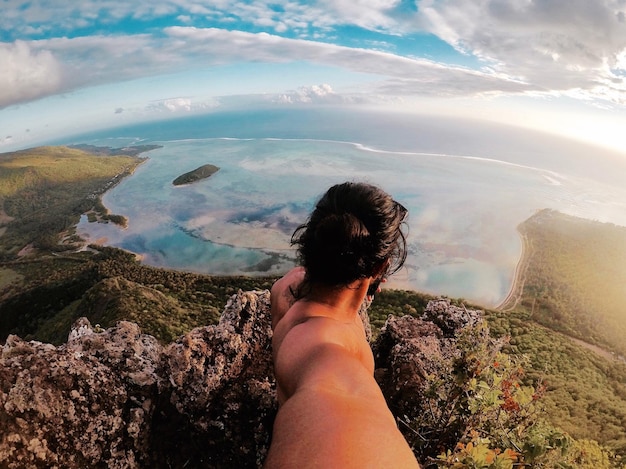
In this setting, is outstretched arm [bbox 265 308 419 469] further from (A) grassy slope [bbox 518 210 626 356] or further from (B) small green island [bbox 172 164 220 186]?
(B) small green island [bbox 172 164 220 186]

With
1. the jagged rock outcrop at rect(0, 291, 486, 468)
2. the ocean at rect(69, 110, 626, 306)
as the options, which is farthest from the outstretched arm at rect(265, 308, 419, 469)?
the ocean at rect(69, 110, 626, 306)

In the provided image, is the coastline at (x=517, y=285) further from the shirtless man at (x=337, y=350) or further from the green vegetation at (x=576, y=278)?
the shirtless man at (x=337, y=350)

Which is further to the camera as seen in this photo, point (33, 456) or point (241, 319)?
point (241, 319)

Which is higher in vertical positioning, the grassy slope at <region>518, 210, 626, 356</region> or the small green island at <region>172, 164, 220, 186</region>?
the grassy slope at <region>518, 210, 626, 356</region>

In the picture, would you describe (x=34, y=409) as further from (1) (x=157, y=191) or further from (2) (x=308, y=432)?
(1) (x=157, y=191)

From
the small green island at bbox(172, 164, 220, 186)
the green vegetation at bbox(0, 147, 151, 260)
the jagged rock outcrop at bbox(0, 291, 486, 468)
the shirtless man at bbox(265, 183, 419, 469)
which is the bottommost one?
the green vegetation at bbox(0, 147, 151, 260)

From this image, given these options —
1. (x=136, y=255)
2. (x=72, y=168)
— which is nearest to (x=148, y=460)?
(x=136, y=255)

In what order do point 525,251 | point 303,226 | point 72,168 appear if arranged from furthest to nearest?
1. point 72,168
2. point 525,251
3. point 303,226
